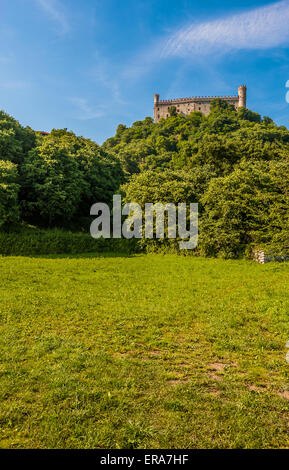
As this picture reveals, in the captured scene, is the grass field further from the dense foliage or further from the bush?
the bush

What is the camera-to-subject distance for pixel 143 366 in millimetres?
5340

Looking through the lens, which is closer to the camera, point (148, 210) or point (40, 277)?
point (40, 277)

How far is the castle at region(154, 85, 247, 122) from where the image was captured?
320 ft

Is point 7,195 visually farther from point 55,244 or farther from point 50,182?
point 50,182

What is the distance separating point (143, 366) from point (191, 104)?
108410 millimetres

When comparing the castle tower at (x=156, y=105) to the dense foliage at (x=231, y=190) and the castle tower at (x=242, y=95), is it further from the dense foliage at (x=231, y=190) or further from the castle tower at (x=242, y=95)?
the dense foliage at (x=231, y=190)

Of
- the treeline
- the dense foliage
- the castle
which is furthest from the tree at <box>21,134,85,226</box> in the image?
the castle
